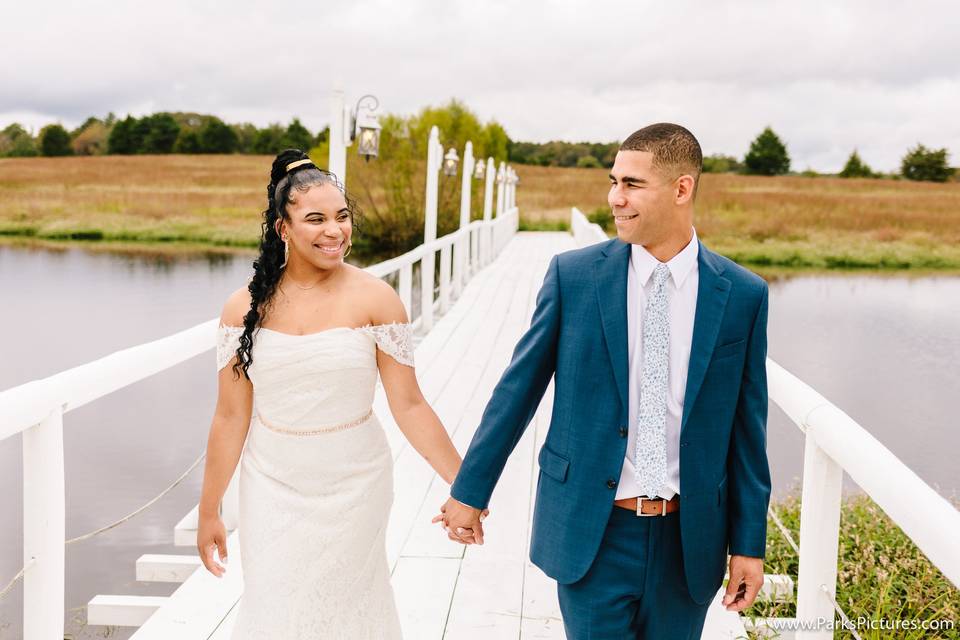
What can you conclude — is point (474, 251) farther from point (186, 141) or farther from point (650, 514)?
point (186, 141)

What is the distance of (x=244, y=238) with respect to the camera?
34594 mm

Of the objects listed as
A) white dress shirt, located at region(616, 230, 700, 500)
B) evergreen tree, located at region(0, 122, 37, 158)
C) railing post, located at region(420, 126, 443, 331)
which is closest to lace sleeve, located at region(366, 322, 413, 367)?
white dress shirt, located at region(616, 230, 700, 500)

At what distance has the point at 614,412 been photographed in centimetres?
186

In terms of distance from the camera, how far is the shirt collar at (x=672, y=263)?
6.17 ft

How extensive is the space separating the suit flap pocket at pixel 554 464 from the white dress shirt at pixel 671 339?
12cm

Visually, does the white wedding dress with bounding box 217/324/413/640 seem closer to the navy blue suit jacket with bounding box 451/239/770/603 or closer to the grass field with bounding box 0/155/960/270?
the navy blue suit jacket with bounding box 451/239/770/603

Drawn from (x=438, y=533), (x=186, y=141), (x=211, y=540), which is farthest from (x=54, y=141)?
(x=211, y=540)

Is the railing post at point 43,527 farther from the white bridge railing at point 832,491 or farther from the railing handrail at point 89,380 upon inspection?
the white bridge railing at point 832,491

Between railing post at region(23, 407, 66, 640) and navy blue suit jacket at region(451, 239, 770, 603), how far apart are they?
95 cm

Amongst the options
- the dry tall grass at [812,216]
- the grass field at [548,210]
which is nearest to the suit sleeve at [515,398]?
the grass field at [548,210]

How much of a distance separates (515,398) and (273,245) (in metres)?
0.73

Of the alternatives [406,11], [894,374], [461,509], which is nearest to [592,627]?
[461,509]

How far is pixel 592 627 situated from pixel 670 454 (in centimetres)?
39

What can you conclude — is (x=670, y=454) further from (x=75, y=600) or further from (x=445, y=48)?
(x=445, y=48)
